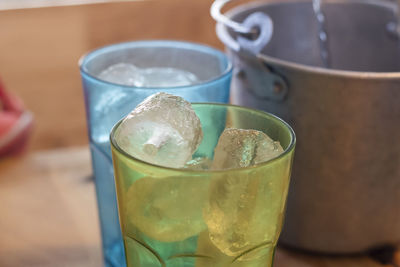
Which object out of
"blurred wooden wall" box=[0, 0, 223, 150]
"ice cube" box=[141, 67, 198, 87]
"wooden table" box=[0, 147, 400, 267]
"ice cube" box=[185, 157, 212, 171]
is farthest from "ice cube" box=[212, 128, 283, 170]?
"blurred wooden wall" box=[0, 0, 223, 150]

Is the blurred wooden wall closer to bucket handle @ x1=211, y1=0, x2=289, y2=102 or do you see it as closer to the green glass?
bucket handle @ x1=211, y1=0, x2=289, y2=102

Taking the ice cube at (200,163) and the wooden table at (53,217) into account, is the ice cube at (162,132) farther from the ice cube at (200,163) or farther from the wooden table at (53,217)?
the wooden table at (53,217)

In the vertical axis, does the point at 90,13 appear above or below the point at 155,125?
below

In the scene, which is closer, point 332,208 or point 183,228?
point 183,228

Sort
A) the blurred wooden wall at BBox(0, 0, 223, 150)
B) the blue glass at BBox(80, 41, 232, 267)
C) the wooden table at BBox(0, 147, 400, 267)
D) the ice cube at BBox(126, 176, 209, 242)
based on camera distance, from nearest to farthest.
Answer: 1. the ice cube at BBox(126, 176, 209, 242)
2. the blue glass at BBox(80, 41, 232, 267)
3. the wooden table at BBox(0, 147, 400, 267)
4. the blurred wooden wall at BBox(0, 0, 223, 150)

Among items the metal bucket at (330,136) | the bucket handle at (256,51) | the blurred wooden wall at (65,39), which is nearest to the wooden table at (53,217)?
the metal bucket at (330,136)

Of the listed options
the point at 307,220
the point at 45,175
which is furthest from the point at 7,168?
the point at 307,220

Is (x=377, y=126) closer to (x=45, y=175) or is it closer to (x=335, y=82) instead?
(x=335, y=82)

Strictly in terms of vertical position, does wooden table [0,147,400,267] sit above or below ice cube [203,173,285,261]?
below
